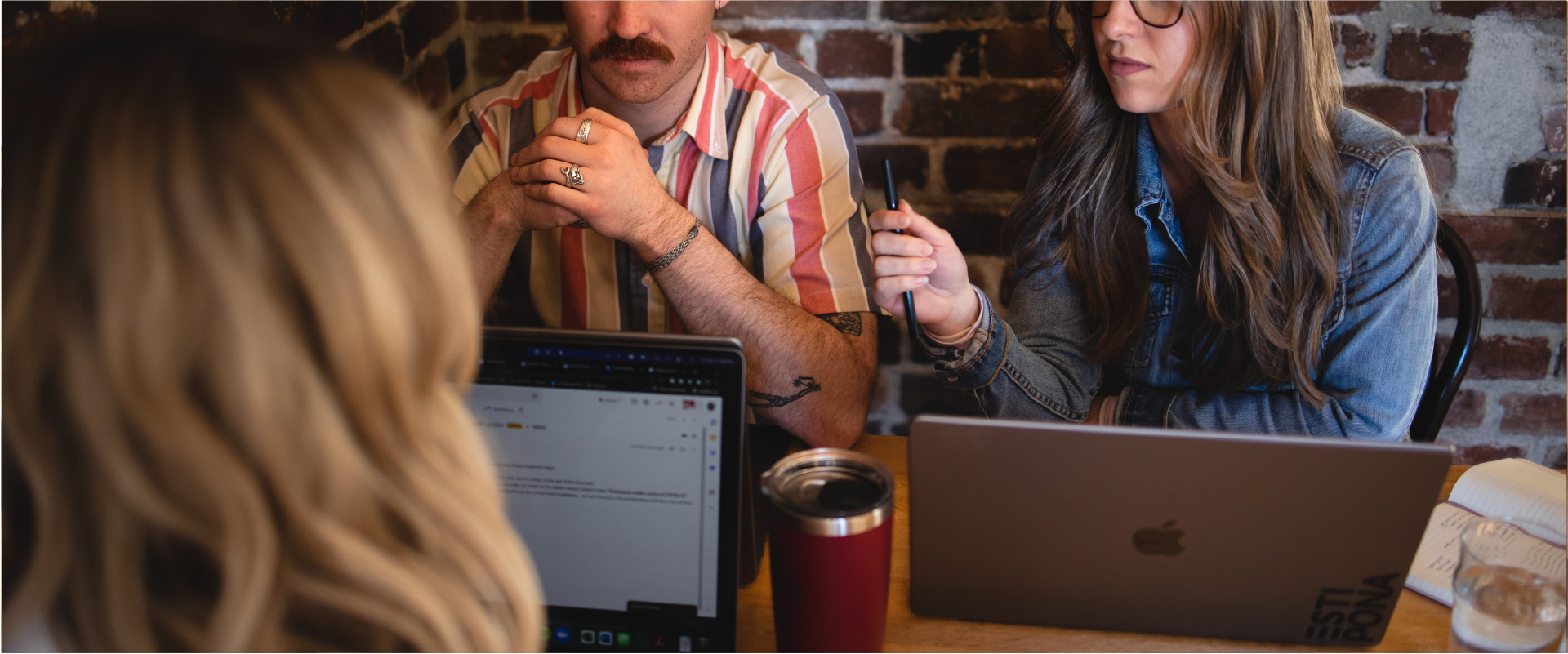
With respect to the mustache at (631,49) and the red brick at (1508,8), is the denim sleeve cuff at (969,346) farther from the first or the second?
the red brick at (1508,8)

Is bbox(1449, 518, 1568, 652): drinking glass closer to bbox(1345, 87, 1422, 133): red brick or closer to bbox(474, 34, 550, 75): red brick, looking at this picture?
bbox(1345, 87, 1422, 133): red brick

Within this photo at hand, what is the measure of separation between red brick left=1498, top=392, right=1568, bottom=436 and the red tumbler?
58.2 inches

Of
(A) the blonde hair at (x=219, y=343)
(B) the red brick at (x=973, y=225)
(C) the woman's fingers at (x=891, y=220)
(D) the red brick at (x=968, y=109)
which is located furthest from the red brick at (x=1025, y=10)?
(A) the blonde hair at (x=219, y=343)

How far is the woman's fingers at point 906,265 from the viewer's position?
95cm

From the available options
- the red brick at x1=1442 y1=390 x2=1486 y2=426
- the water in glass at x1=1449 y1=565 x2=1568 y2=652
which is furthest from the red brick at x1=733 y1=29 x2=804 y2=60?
the red brick at x1=1442 y1=390 x2=1486 y2=426

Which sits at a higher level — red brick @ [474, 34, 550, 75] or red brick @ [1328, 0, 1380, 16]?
red brick @ [1328, 0, 1380, 16]

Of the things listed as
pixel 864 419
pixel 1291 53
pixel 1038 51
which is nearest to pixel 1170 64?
pixel 1291 53

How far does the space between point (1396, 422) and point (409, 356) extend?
1056mm

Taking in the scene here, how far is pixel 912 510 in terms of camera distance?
0.72 m

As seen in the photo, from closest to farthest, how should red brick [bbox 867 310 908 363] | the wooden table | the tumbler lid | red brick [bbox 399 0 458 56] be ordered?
the tumbler lid → the wooden table → red brick [bbox 399 0 458 56] → red brick [bbox 867 310 908 363]

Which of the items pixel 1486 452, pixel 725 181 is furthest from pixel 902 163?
pixel 1486 452

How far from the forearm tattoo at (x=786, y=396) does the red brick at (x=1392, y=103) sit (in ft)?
3.25

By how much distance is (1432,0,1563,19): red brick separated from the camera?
1377 millimetres

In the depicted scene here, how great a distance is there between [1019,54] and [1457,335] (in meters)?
0.71
